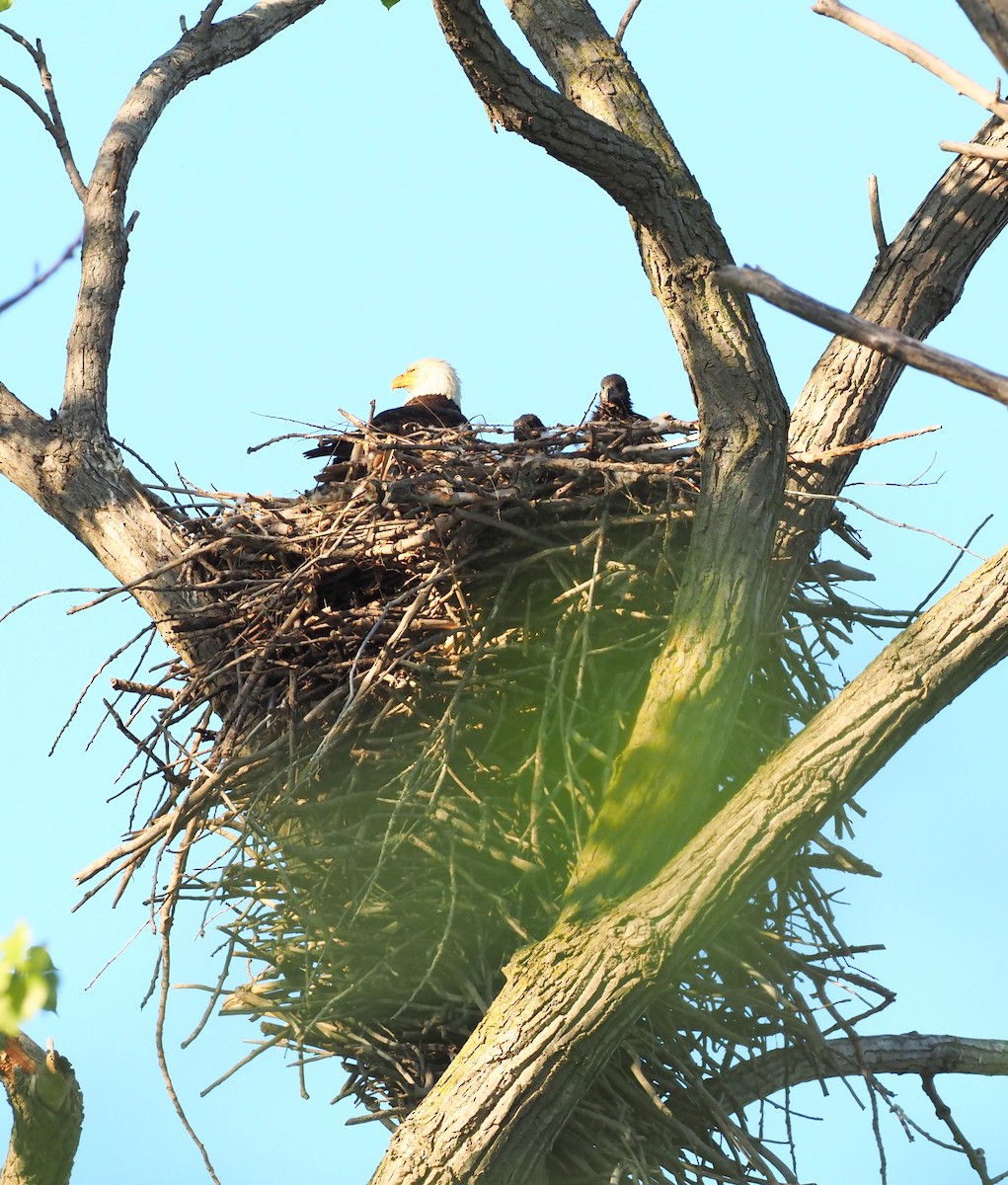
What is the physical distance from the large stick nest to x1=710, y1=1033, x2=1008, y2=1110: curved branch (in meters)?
0.06

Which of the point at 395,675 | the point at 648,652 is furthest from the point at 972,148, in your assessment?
the point at 395,675

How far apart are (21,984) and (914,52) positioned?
87.5 inches

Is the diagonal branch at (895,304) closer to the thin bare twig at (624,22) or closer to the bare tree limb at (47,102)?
the thin bare twig at (624,22)

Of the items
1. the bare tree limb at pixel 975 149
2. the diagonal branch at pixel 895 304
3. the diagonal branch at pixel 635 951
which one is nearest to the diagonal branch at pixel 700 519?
the diagonal branch at pixel 635 951

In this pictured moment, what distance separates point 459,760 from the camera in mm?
4766

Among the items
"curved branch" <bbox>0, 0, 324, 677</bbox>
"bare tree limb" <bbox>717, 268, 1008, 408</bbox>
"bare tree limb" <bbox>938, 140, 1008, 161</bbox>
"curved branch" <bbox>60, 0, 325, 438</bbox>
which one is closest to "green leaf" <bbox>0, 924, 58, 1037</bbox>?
"bare tree limb" <bbox>717, 268, 1008, 408</bbox>

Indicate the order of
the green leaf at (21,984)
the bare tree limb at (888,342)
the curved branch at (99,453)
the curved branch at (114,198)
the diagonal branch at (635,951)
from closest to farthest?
the green leaf at (21,984) < the bare tree limb at (888,342) < the diagonal branch at (635,951) < the curved branch at (99,453) < the curved branch at (114,198)

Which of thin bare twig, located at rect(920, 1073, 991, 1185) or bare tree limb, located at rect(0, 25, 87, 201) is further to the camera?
bare tree limb, located at rect(0, 25, 87, 201)

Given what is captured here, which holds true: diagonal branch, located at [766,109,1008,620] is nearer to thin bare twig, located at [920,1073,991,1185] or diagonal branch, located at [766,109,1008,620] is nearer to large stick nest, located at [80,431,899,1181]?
large stick nest, located at [80,431,899,1181]

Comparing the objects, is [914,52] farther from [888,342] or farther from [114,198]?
[114,198]

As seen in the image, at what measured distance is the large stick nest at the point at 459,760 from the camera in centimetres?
446

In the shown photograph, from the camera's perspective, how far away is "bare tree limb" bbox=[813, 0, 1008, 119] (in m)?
2.67

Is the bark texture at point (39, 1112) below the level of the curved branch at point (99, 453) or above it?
Answer: below

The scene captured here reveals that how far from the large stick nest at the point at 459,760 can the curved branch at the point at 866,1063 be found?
58 mm
